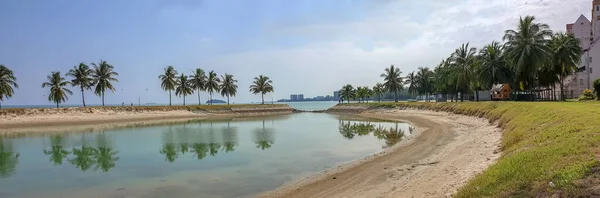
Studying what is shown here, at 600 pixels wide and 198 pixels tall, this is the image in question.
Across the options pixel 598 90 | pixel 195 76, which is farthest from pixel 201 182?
pixel 195 76

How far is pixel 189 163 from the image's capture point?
22.0 meters

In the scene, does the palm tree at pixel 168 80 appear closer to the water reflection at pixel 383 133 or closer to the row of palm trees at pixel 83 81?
the row of palm trees at pixel 83 81

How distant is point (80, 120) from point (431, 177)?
6790 centimetres

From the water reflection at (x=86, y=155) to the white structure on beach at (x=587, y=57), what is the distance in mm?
71066

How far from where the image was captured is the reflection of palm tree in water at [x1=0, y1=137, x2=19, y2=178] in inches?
797

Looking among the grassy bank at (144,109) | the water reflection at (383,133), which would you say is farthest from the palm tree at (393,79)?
the water reflection at (383,133)

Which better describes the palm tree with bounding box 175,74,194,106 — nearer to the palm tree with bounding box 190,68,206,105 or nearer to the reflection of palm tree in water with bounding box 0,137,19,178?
the palm tree with bounding box 190,68,206,105

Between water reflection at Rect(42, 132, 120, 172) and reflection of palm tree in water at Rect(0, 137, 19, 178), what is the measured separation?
6.45 ft

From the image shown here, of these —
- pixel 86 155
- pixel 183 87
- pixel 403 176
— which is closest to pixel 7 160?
→ pixel 86 155

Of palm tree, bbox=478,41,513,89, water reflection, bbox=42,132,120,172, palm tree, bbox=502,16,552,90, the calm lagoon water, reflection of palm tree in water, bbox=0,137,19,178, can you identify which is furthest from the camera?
palm tree, bbox=478,41,513,89

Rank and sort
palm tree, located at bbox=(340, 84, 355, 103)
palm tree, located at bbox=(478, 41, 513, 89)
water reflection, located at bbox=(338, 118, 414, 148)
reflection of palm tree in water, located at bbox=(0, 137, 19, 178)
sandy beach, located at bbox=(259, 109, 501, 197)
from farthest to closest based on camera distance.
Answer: palm tree, located at bbox=(340, 84, 355, 103), palm tree, located at bbox=(478, 41, 513, 89), water reflection, located at bbox=(338, 118, 414, 148), reflection of palm tree in water, located at bbox=(0, 137, 19, 178), sandy beach, located at bbox=(259, 109, 501, 197)

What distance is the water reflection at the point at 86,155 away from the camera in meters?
22.0

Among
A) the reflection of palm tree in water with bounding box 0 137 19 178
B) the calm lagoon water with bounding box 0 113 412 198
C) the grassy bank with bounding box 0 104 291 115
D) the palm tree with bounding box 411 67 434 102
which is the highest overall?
the palm tree with bounding box 411 67 434 102

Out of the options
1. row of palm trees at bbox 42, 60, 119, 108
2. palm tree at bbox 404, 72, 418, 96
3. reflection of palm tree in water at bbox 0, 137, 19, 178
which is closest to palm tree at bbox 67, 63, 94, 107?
row of palm trees at bbox 42, 60, 119, 108
